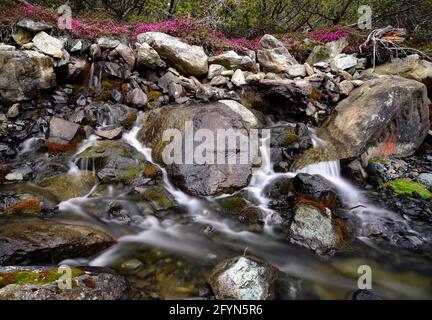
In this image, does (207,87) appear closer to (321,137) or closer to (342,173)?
(321,137)

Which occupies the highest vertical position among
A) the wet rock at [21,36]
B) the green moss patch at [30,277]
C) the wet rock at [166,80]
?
the wet rock at [21,36]

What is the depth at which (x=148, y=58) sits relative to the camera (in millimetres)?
8789

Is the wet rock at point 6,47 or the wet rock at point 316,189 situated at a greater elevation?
the wet rock at point 6,47

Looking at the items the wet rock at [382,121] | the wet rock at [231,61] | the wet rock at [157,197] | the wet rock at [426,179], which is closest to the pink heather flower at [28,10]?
the wet rock at [231,61]

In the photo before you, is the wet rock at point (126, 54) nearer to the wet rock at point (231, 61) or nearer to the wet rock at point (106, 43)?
the wet rock at point (106, 43)

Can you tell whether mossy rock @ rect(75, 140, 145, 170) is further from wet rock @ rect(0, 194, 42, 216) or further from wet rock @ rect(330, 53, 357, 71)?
wet rock @ rect(330, 53, 357, 71)

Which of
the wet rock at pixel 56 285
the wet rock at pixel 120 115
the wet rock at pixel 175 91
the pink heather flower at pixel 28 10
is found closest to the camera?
the wet rock at pixel 56 285

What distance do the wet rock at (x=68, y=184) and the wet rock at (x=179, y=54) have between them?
4.76 m

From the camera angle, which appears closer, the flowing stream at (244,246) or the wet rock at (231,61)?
the flowing stream at (244,246)

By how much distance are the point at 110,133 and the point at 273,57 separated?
5974 mm

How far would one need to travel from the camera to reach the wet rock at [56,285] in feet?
9.52

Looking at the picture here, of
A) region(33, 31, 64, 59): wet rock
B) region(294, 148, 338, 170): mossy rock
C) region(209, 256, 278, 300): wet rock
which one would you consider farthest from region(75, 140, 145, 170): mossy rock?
region(209, 256, 278, 300): wet rock

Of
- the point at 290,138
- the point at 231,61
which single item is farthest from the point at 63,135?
the point at 231,61

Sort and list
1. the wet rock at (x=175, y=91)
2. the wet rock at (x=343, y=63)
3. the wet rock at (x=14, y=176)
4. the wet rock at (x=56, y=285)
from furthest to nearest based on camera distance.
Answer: the wet rock at (x=343, y=63)
the wet rock at (x=175, y=91)
the wet rock at (x=14, y=176)
the wet rock at (x=56, y=285)
